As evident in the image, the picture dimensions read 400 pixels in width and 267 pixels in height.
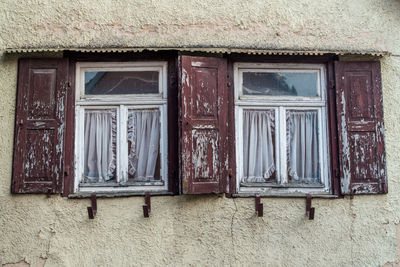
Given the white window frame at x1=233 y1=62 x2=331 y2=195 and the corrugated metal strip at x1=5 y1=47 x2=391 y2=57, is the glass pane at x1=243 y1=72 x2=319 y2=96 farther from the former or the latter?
the corrugated metal strip at x1=5 y1=47 x2=391 y2=57

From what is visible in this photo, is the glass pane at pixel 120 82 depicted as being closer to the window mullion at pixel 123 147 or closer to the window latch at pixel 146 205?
the window mullion at pixel 123 147

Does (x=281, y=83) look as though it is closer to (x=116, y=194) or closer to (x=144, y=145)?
(x=144, y=145)

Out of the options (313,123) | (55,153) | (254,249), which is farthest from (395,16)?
(55,153)

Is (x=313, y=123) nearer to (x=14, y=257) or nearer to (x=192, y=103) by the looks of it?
(x=192, y=103)

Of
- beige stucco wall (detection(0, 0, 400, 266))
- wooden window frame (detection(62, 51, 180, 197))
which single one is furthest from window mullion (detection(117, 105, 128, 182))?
beige stucco wall (detection(0, 0, 400, 266))

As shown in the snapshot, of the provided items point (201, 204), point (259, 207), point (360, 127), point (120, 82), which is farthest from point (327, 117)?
point (120, 82)

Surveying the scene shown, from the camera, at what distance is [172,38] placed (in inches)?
202

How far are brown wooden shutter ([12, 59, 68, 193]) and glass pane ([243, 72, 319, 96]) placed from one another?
204 cm

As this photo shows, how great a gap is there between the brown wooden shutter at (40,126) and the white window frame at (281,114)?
1.88 meters

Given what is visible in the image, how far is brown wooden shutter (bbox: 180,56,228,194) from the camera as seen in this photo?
473 centimetres

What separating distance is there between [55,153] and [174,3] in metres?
2.10

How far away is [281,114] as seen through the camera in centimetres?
515

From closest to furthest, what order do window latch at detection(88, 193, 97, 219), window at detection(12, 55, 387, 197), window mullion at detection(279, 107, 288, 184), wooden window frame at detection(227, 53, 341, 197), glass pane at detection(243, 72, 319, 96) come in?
window latch at detection(88, 193, 97, 219), window at detection(12, 55, 387, 197), wooden window frame at detection(227, 53, 341, 197), window mullion at detection(279, 107, 288, 184), glass pane at detection(243, 72, 319, 96)

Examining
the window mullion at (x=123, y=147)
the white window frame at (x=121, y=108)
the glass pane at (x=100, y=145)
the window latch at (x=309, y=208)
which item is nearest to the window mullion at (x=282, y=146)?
the window latch at (x=309, y=208)
